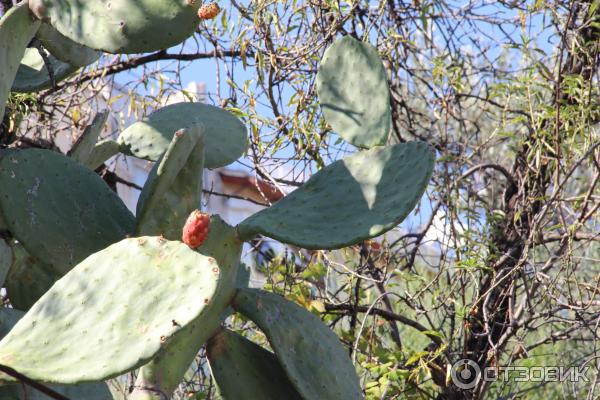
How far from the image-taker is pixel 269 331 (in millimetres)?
1839

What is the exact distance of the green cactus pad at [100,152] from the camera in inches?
88.8

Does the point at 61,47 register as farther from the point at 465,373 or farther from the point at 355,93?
the point at 465,373

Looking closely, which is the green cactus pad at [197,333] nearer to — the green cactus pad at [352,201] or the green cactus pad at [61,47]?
the green cactus pad at [352,201]

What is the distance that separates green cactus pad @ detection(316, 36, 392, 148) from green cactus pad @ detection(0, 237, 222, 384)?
0.71 metres

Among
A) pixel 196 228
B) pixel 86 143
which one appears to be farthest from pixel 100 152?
pixel 196 228

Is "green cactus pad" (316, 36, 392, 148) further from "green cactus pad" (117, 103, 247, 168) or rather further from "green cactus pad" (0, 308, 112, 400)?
"green cactus pad" (0, 308, 112, 400)

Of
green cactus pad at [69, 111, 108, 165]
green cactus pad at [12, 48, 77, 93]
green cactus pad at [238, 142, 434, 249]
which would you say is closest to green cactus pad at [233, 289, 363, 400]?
green cactus pad at [238, 142, 434, 249]

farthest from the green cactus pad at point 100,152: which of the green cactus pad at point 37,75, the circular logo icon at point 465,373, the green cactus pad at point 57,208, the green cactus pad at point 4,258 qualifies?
the circular logo icon at point 465,373

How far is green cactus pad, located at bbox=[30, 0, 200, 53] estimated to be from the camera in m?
1.54

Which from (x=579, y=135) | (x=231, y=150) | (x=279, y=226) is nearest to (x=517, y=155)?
(x=579, y=135)

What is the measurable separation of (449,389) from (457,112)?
0.99 metres

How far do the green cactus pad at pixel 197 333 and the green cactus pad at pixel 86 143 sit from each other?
0.47m

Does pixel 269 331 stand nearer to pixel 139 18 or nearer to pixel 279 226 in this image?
pixel 279 226

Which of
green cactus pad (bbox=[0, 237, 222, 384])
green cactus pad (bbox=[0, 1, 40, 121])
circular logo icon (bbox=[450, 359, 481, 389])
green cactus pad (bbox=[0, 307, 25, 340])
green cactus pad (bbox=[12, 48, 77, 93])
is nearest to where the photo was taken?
green cactus pad (bbox=[0, 237, 222, 384])
